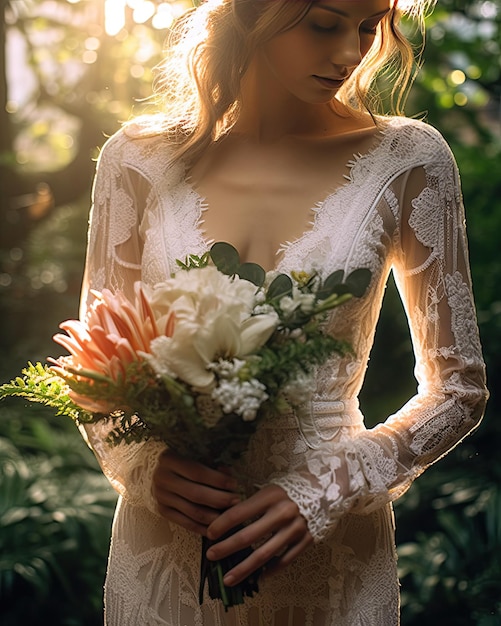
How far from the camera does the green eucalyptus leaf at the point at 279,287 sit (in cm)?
161

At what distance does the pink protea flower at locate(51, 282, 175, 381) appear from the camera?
1535 mm

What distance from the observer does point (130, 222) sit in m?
2.13

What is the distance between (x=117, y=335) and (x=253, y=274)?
278 mm

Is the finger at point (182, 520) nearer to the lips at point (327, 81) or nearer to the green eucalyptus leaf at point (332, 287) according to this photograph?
the green eucalyptus leaf at point (332, 287)

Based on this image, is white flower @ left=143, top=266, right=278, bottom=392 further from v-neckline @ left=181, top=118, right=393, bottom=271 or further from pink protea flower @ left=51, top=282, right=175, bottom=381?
v-neckline @ left=181, top=118, right=393, bottom=271

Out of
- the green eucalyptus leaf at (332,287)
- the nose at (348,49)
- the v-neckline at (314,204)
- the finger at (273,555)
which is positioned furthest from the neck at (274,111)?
the finger at (273,555)

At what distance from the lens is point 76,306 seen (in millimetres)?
5098

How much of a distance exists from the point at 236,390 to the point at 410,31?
3.71m

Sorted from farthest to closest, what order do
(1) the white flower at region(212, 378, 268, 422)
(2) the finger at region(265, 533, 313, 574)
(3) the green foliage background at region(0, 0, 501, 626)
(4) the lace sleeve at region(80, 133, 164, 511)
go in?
1. (3) the green foliage background at region(0, 0, 501, 626)
2. (4) the lace sleeve at region(80, 133, 164, 511)
3. (2) the finger at region(265, 533, 313, 574)
4. (1) the white flower at region(212, 378, 268, 422)

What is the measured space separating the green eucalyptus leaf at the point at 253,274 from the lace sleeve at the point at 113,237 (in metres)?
0.50

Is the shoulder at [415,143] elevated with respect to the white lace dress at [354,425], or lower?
elevated

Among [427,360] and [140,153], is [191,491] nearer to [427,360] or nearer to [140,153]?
[427,360]

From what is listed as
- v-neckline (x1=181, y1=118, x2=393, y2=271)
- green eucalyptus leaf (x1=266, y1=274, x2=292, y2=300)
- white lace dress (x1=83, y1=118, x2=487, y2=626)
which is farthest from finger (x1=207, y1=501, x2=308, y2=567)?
v-neckline (x1=181, y1=118, x2=393, y2=271)

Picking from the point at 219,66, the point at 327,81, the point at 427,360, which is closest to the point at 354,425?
the point at 427,360
